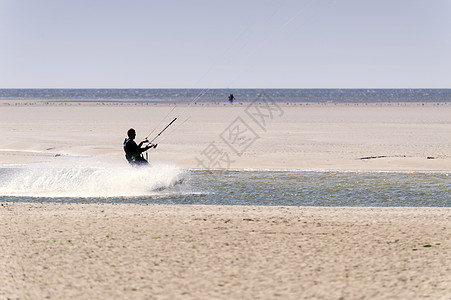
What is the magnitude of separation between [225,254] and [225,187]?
26.7 feet

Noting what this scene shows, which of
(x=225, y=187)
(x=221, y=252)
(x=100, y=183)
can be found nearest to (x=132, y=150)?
(x=100, y=183)

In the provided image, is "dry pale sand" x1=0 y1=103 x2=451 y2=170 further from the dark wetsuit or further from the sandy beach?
the sandy beach

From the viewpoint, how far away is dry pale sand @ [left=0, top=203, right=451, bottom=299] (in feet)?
24.9

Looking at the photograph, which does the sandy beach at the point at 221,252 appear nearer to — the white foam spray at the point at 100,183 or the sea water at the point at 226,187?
the sea water at the point at 226,187

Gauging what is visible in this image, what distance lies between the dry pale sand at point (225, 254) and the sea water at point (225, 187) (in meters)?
2.31

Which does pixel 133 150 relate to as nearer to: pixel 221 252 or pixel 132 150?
pixel 132 150

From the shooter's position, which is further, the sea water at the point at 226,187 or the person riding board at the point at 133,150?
the person riding board at the point at 133,150

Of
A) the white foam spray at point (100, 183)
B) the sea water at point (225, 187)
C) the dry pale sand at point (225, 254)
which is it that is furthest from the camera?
the white foam spray at point (100, 183)

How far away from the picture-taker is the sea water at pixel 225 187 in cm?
1538

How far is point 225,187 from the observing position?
17.3 meters

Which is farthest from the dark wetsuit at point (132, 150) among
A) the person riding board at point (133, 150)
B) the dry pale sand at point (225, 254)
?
the dry pale sand at point (225, 254)

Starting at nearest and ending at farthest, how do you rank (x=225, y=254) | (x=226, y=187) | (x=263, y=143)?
(x=225, y=254), (x=226, y=187), (x=263, y=143)

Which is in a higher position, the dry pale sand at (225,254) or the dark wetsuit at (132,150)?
the dark wetsuit at (132,150)

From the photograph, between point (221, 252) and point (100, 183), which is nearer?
point (221, 252)
